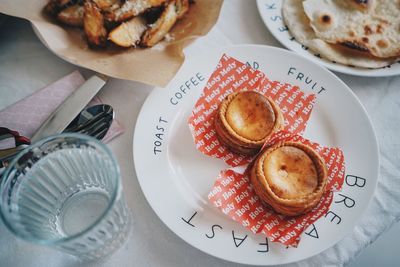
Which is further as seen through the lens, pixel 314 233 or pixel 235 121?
pixel 235 121

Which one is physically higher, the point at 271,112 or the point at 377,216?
the point at 271,112

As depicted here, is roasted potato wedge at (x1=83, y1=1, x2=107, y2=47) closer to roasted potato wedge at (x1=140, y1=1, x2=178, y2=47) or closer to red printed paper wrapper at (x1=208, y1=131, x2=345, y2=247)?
roasted potato wedge at (x1=140, y1=1, x2=178, y2=47)

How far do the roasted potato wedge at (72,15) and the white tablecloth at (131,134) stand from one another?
124 mm

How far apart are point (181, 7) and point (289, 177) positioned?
65cm

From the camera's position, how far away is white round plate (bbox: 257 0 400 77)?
1146mm

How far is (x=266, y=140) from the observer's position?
98 cm

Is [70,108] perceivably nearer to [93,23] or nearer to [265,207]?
[93,23]

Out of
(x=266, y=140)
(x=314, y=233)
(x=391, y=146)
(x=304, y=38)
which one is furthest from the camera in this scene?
(x=304, y=38)

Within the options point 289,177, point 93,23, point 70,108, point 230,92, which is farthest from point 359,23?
point 70,108

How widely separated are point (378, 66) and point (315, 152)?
422 mm

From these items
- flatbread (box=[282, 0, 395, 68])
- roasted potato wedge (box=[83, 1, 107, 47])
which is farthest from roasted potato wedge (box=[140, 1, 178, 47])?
flatbread (box=[282, 0, 395, 68])

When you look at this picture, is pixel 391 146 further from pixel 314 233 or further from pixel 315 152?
pixel 314 233

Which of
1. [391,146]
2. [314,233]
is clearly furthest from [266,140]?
[391,146]

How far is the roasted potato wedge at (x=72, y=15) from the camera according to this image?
1.16m
